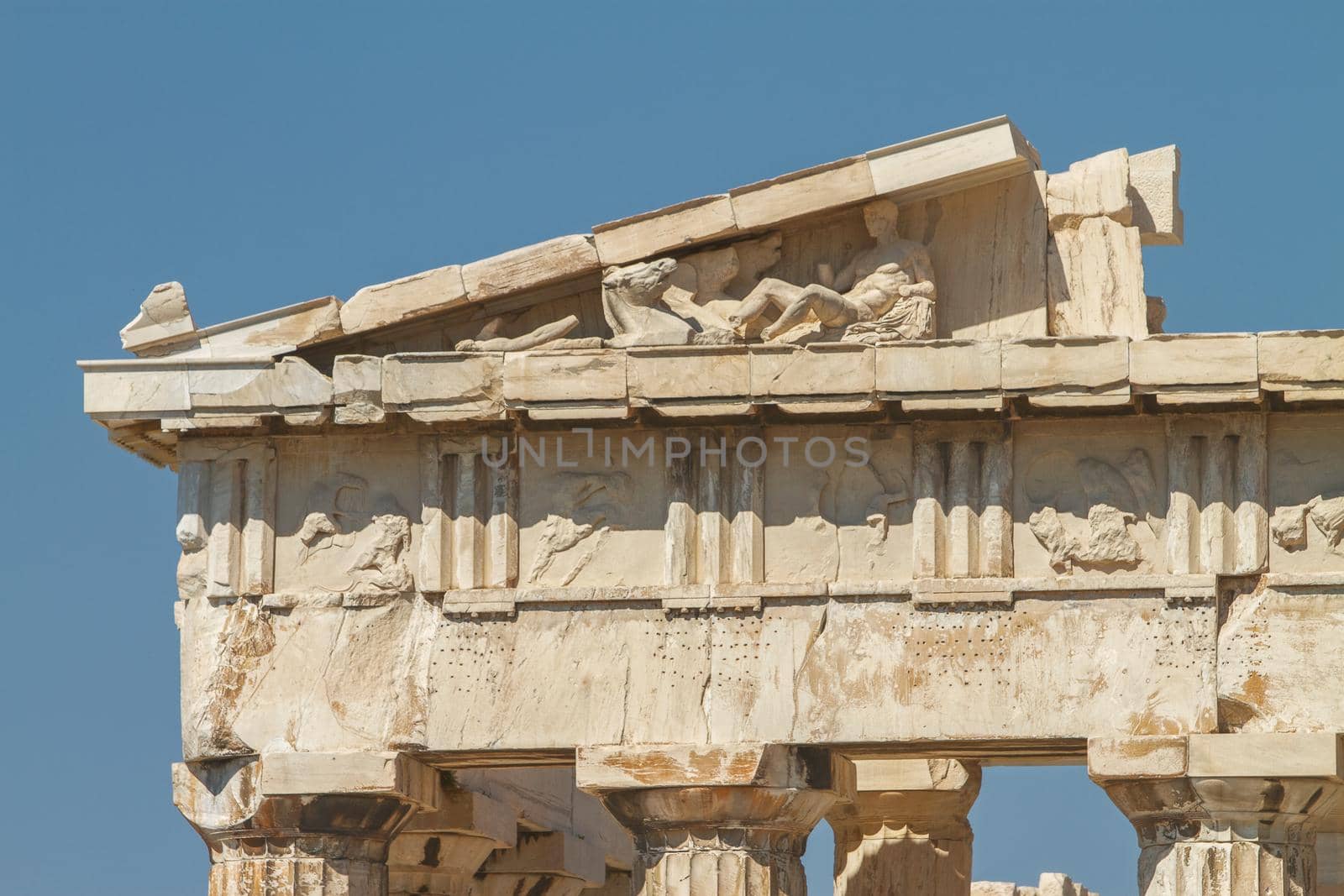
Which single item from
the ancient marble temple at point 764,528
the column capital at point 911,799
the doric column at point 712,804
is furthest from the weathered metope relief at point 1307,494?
the column capital at point 911,799

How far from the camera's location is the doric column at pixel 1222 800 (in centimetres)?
1906

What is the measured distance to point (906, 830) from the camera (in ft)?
79.6

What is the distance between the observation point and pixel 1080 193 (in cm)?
2056

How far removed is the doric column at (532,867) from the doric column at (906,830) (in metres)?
2.86

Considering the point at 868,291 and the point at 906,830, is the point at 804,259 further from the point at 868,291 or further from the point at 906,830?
the point at 906,830

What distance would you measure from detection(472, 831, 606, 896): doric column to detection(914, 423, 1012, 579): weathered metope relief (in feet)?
23.5

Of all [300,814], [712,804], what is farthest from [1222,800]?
[300,814]

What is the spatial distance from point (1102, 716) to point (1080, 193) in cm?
394

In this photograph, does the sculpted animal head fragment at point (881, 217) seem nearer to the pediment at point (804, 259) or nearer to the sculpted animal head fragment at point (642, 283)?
the pediment at point (804, 259)

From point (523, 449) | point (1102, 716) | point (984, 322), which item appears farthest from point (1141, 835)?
point (523, 449)

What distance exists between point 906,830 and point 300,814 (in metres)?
6.21

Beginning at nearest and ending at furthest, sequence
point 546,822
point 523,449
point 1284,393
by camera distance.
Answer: point 1284,393
point 523,449
point 546,822

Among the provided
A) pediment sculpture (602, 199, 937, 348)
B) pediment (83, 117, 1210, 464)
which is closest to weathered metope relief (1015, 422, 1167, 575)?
pediment (83, 117, 1210, 464)

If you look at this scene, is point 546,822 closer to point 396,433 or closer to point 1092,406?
point 396,433
